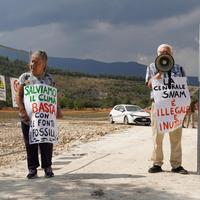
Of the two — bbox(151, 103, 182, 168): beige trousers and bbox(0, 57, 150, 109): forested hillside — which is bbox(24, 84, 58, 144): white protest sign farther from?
bbox(0, 57, 150, 109): forested hillside

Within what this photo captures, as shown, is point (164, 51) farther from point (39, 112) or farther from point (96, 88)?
point (96, 88)

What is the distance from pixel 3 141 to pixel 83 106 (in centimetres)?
5635

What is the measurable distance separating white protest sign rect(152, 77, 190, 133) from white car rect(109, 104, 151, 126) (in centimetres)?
2259

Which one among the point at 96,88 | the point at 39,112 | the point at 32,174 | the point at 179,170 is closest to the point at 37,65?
the point at 39,112

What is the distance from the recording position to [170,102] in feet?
31.4

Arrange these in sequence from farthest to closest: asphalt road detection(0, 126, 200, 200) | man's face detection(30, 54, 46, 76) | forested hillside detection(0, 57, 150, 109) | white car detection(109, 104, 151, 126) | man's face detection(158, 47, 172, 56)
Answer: forested hillside detection(0, 57, 150, 109), white car detection(109, 104, 151, 126), man's face detection(158, 47, 172, 56), man's face detection(30, 54, 46, 76), asphalt road detection(0, 126, 200, 200)

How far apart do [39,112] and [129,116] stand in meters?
23.7

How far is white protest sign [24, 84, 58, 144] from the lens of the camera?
9.19 m

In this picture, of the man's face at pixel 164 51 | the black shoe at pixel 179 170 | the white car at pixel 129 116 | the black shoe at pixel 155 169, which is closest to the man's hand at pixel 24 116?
the black shoe at pixel 155 169

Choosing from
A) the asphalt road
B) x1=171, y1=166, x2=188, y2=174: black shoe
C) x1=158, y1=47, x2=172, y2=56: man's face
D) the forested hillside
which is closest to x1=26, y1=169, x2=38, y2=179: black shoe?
the asphalt road

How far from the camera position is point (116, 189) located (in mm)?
8102

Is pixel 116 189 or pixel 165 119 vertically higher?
pixel 165 119

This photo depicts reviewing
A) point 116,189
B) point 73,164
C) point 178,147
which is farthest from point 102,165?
point 116,189

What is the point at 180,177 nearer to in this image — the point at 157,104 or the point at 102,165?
the point at 157,104
